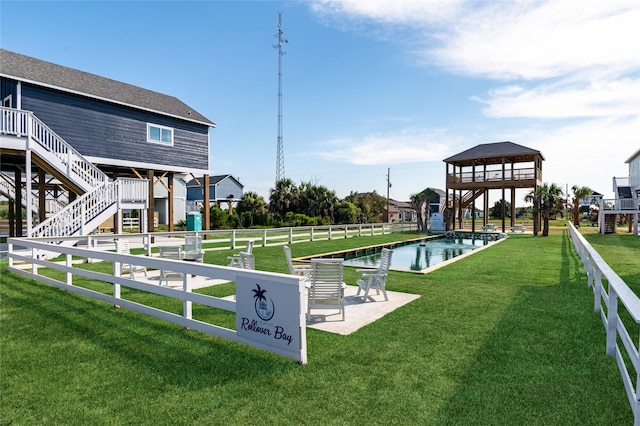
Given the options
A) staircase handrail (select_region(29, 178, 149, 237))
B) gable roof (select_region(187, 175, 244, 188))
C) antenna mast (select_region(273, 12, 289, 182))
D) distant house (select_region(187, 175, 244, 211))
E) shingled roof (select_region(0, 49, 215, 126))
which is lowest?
staircase handrail (select_region(29, 178, 149, 237))

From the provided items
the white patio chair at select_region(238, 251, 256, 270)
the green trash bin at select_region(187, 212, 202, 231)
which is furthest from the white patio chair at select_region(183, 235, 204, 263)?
A: the green trash bin at select_region(187, 212, 202, 231)

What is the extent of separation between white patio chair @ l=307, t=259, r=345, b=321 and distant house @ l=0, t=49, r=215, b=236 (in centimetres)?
1298

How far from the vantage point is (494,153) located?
3119 cm

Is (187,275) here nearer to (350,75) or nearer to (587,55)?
(587,55)

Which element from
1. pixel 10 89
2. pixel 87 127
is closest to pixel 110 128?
pixel 87 127

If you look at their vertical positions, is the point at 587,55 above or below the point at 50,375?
above

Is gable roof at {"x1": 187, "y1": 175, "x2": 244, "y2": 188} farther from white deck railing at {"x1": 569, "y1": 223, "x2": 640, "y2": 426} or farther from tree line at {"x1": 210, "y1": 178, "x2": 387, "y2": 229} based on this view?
white deck railing at {"x1": 569, "y1": 223, "x2": 640, "y2": 426}

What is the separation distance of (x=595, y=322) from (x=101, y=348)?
7250 mm

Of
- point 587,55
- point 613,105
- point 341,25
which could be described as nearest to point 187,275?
point 587,55

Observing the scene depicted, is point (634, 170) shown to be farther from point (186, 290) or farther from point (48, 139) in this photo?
point (48, 139)

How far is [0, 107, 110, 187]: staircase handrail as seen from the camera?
530 inches

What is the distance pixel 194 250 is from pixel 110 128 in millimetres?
10884

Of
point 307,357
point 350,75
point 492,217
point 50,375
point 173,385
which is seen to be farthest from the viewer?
point 492,217

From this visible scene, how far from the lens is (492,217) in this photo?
243 ft
